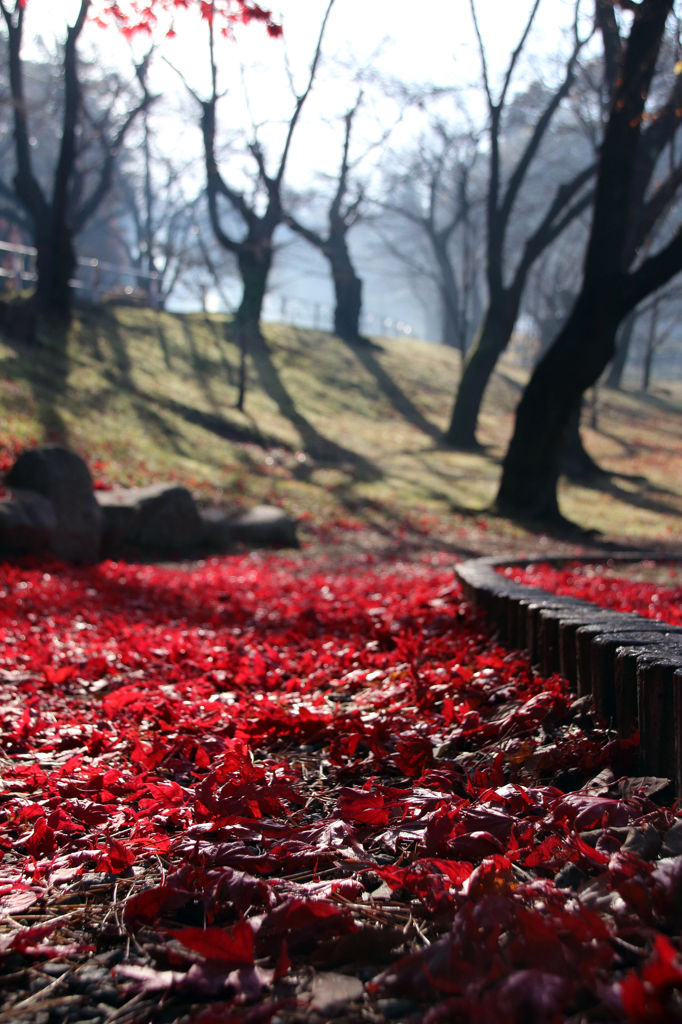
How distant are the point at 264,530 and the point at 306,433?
814cm

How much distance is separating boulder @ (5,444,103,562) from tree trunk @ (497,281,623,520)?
672cm

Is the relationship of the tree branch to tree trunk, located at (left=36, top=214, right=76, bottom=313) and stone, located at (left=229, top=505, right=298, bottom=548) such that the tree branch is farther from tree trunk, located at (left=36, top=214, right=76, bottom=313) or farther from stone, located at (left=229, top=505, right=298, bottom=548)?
stone, located at (left=229, top=505, right=298, bottom=548)

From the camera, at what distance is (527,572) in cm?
639

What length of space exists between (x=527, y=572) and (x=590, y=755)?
4.24 m

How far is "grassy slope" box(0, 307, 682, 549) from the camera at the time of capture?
12602 mm

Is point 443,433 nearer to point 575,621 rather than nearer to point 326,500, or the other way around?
point 326,500

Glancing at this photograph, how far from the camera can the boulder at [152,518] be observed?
9.05 metres

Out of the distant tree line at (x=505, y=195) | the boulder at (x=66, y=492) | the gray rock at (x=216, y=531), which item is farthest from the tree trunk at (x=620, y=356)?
the boulder at (x=66, y=492)

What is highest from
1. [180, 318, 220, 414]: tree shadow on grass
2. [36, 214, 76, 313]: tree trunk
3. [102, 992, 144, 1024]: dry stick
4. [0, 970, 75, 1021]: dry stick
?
[36, 214, 76, 313]: tree trunk

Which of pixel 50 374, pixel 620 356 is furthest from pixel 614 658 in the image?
pixel 620 356

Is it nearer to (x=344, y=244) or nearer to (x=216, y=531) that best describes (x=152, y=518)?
(x=216, y=531)

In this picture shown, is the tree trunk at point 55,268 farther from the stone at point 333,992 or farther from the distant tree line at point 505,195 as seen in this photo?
the stone at point 333,992

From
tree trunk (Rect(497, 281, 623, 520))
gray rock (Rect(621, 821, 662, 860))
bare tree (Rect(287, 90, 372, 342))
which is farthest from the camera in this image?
bare tree (Rect(287, 90, 372, 342))

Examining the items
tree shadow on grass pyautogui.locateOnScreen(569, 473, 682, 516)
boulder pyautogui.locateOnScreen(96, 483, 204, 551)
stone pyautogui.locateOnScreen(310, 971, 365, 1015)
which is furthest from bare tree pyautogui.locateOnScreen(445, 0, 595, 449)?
stone pyautogui.locateOnScreen(310, 971, 365, 1015)
